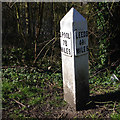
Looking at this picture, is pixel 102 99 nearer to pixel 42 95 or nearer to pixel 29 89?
pixel 42 95

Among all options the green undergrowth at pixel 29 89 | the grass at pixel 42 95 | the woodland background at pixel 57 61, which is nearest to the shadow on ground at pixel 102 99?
the grass at pixel 42 95

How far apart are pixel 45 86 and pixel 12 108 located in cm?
118

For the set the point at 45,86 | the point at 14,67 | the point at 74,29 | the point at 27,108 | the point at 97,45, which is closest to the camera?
the point at 74,29

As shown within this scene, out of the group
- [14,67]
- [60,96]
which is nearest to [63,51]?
[60,96]

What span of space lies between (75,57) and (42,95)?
1.53m

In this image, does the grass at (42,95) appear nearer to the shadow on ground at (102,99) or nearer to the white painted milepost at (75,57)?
the shadow on ground at (102,99)

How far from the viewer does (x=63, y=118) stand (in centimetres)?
309

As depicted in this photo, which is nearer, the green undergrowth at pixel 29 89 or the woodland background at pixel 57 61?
the green undergrowth at pixel 29 89

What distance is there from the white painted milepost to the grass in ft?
1.05

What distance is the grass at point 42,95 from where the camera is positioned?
3.23 metres

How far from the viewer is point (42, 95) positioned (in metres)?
4.00

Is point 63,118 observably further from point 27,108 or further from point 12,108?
point 12,108

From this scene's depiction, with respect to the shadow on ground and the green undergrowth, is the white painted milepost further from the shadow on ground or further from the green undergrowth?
the green undergrowth

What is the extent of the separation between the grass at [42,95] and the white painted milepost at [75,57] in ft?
1.05
